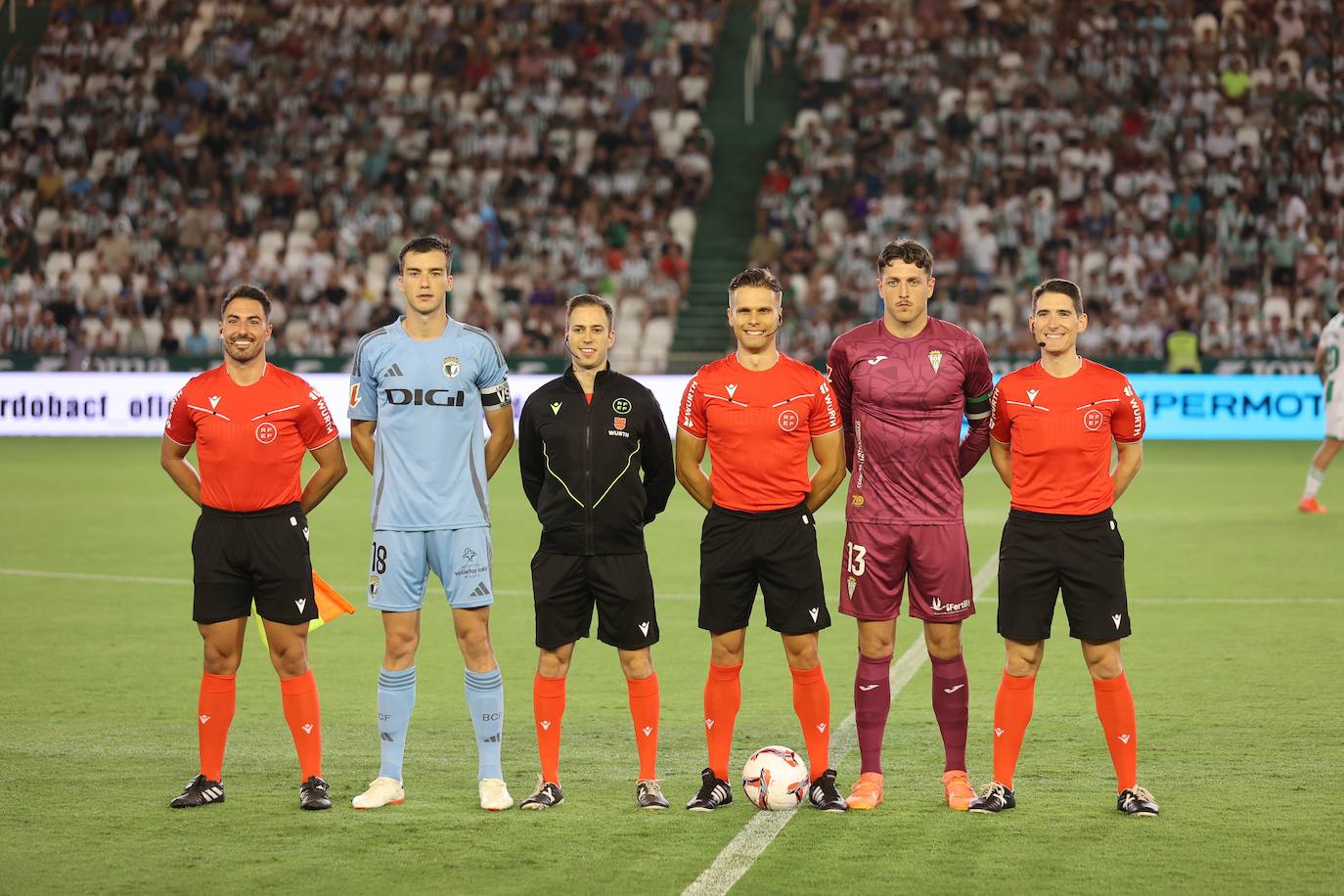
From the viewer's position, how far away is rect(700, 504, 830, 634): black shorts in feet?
22.4

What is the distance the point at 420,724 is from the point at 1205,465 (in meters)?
15.5

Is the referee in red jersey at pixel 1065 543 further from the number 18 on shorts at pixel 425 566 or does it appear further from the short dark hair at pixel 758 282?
the number 18 on shorts at pixel 425 566

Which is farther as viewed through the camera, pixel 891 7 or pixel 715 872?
pixel 891 7

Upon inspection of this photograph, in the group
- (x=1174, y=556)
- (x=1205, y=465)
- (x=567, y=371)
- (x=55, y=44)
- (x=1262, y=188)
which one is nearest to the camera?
(x=567, y=371)

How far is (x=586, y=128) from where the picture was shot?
31.4 m

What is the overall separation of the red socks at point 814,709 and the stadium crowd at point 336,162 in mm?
20358

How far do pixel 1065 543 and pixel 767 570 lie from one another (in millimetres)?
1162

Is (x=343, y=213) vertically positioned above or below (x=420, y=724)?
above

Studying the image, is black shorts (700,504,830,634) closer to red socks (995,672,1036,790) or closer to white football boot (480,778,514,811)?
red socks (995,672,1036,790)

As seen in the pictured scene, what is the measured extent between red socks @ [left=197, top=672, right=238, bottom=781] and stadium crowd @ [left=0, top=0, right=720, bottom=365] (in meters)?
20.2

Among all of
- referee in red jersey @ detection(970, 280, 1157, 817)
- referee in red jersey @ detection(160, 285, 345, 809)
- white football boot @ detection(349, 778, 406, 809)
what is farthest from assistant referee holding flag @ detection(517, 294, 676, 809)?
referee in red jersey @ detection(970, 280, 1157, 817)

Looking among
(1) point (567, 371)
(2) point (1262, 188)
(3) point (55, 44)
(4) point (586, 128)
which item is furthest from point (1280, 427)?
(3) point (55, 44)

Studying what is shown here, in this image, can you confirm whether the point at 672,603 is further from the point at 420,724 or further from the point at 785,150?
the point at 785,150

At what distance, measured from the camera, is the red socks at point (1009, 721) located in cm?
682
